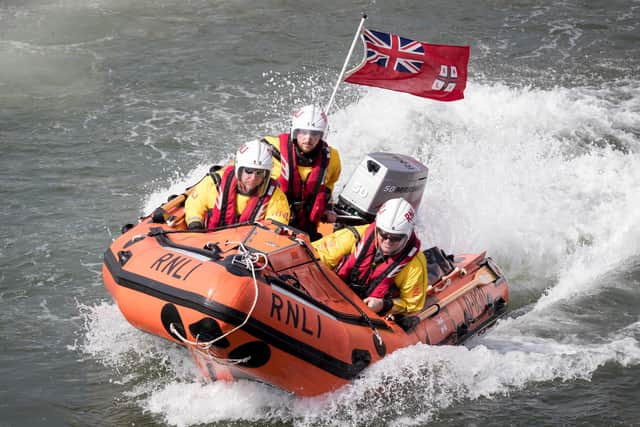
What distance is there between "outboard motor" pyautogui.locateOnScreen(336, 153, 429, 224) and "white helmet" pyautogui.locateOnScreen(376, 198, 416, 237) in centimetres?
173

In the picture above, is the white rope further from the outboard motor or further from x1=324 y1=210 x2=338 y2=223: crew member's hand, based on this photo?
the outboard motor

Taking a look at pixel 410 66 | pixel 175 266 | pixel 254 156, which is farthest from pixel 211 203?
pixel 410 66

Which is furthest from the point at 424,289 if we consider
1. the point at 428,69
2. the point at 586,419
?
the point at 428,69

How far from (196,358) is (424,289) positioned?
1.71 metres

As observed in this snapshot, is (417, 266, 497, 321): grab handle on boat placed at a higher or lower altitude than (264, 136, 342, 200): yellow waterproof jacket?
lower

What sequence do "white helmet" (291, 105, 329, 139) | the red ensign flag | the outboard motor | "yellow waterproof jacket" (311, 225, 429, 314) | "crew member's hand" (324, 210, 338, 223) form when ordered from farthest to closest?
the red ensign flag, the outboard motor, "crew member's hand" (324, 210, 338, 223), "white helmet" (291, 105, 329, 139), "yellow waterproof jacket" (311, 225, 429, 314)

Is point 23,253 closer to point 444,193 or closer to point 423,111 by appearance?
point 444,193

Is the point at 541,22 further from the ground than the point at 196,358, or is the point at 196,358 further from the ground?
the point at 541,22

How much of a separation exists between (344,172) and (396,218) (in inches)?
189

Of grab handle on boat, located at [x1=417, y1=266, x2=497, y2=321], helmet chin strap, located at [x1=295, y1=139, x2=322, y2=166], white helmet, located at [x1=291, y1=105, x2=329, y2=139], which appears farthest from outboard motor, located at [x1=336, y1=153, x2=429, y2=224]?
grab handle on boat, located at [x1=417, y1=266, x2=497, y2=321]

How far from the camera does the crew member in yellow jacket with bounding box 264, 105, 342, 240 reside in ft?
24.0

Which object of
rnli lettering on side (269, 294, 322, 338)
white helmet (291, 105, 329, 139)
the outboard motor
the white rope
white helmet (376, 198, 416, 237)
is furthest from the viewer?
the outboard motor

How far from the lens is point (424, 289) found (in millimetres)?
6465

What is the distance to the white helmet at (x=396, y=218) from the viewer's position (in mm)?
6055
